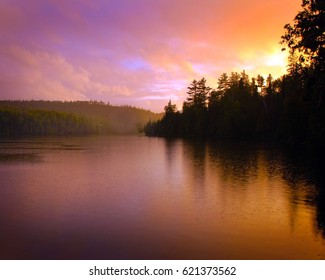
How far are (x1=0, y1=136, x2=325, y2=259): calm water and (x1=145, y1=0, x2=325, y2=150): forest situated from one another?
9.05m

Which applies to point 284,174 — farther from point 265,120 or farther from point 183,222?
point 265,120

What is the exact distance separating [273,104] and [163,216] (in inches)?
3500

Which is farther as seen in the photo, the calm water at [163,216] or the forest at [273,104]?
the forest at [273,104]

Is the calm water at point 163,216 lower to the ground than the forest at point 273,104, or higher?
lower

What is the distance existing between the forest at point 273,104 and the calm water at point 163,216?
9.05m

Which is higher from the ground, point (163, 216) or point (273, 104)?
point (273, 104)

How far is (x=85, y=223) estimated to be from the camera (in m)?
19.3

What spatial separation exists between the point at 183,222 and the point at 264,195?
9342 mm

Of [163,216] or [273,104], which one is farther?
[273,104]

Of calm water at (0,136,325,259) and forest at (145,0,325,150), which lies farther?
forest at (145,0,325,150)

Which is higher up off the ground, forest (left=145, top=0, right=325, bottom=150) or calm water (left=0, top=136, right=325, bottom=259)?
forest (left=145, top=0, right=325, bottom=150)

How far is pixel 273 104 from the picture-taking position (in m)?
102

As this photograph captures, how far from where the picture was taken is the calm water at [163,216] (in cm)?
1528

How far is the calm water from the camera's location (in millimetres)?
15281
